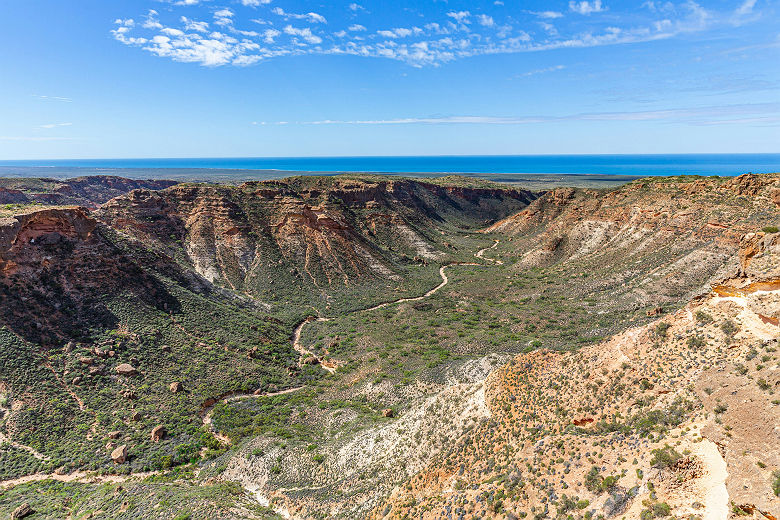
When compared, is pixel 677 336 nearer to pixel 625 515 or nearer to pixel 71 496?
pixel 625 515

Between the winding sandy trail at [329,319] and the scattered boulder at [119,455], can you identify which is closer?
the scattered boulder at [119,455]

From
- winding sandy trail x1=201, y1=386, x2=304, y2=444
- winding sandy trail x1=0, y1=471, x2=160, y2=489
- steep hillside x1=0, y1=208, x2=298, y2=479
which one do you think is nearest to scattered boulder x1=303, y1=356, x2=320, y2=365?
steep hillside x1=0, y1=208, x2=298, y2=479

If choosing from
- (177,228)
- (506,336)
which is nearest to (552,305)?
(506,336)

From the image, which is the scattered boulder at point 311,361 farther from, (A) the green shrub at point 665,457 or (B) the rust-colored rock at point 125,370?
(A) the green shrub at point 665,457

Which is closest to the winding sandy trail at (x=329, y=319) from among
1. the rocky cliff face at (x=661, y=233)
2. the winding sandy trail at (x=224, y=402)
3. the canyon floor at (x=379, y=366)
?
the canyon floor at (x=379, y=366)

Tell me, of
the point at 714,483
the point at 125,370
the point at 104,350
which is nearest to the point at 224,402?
the point at 125,370
